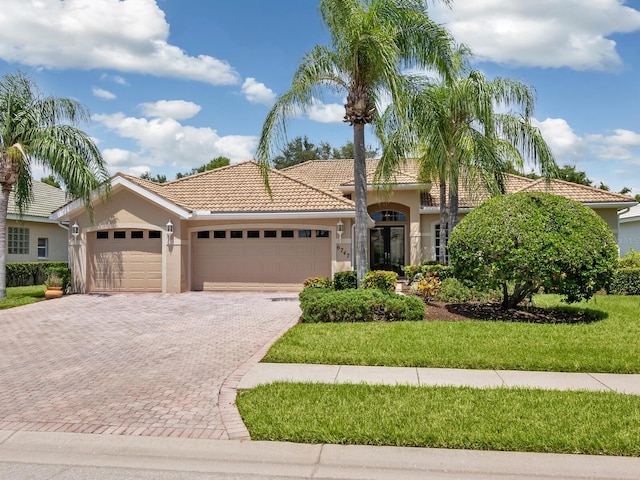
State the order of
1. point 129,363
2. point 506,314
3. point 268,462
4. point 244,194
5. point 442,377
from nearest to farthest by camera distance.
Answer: point 268,462 < point 442,377 < point 129,363 < point 506,314 < point 244,194

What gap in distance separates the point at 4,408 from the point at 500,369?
21.4 feet

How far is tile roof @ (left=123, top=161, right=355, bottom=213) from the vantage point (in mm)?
16953

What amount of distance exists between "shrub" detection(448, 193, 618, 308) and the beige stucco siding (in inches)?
780

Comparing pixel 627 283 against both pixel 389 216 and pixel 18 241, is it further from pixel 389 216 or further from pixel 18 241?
pixel 18 241

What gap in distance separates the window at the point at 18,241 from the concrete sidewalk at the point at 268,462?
20.4 metres

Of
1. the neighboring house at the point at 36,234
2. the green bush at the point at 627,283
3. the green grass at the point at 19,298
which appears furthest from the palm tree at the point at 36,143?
the green bush at the point at 627,283

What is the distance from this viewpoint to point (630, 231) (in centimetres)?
2645

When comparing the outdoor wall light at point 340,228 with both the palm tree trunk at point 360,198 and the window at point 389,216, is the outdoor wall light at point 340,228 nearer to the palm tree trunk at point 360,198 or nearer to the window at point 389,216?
the palm tree trunk at point 360,198

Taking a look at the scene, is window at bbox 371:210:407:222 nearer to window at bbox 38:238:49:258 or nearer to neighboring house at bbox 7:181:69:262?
neighboring house at bbox 7:181:69:262

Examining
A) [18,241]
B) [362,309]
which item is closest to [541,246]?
[362,309]

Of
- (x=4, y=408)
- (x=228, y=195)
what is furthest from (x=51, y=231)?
(x=4, y=408)

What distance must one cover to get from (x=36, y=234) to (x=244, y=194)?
39.9 ft

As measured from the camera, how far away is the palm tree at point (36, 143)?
14.8 meters

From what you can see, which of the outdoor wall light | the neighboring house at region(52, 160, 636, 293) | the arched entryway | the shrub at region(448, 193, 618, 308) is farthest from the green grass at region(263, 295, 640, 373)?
the arched entryway
